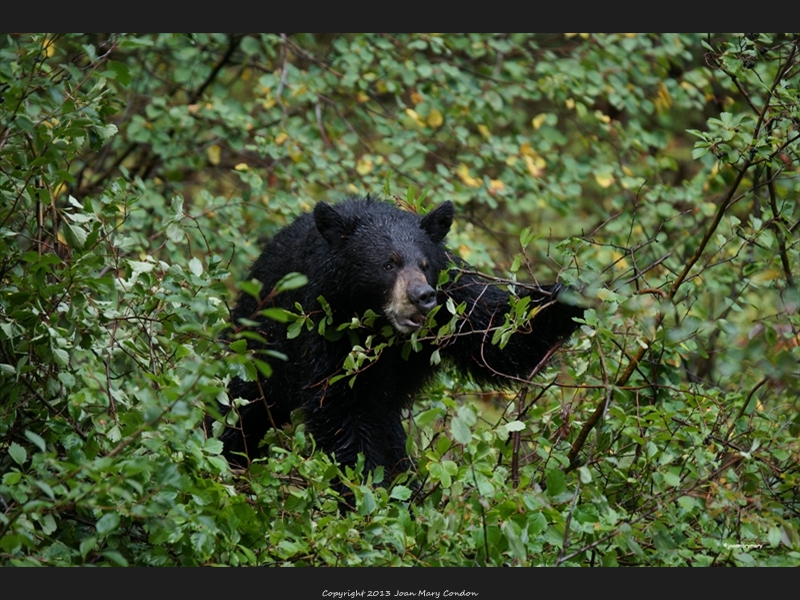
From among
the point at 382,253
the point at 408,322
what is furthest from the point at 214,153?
the point at 408,322

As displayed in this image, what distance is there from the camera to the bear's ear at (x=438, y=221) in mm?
6035

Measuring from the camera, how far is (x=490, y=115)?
995 cm

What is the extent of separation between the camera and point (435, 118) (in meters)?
9.44

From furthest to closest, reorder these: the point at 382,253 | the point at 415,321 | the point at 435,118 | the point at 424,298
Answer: the point at 435,118
the point at 382,253
the point at 415,321
the point at 424,298

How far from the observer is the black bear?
5.79 metres

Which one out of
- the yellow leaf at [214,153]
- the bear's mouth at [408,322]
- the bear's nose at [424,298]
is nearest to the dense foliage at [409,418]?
the bear's nose at [424,298]

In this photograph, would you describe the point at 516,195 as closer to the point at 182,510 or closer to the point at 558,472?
the point at 558,472

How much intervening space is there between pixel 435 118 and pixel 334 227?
3.75 metres

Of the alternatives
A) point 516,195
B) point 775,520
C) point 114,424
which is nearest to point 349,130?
point 516,195

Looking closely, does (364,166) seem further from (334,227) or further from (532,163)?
(334,227)

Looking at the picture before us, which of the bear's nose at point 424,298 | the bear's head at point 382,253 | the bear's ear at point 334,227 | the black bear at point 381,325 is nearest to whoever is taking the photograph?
the bear's nose at point 424,298

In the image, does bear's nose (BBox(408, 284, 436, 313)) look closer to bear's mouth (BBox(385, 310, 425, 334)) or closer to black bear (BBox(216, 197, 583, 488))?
bear's mouth (BBox(385, 310, 425, 334))

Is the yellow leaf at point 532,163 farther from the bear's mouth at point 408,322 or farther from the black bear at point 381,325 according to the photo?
the bear's mouth at point 408,322

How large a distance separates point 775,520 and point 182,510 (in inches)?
99.2
